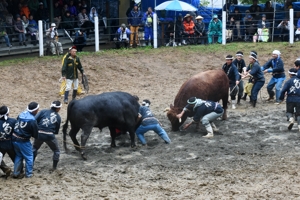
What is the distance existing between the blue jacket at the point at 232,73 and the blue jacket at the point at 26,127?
668 cm

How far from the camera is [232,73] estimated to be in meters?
15.3

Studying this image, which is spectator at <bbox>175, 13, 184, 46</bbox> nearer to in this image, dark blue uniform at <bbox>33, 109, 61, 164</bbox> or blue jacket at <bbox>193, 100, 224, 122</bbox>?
blue jacket at <bbox>193, 100, 224, 122</bbox>

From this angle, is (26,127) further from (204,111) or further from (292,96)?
(292,96)

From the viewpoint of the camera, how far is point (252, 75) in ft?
51.3

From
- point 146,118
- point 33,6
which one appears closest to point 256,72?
point 146,118

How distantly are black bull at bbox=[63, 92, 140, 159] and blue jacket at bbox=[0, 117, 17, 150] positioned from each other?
4.87ft

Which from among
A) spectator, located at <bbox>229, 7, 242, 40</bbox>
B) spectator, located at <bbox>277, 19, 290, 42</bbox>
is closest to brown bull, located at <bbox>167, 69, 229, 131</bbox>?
spectator, located at <bbox>229, 7, 242, 40</bbox>

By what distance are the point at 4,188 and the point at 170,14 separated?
16089 mm

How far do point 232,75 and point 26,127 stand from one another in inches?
273

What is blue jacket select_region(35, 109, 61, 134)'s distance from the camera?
1050 cm

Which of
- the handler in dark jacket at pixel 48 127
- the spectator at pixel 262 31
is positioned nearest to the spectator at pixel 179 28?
the spectator at pixel 262 31

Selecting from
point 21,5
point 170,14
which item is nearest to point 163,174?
point 21,5

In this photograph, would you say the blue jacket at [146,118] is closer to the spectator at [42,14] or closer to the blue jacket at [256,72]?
the blue jacket at [256,72]

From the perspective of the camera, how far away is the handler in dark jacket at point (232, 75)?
49.9 feet
